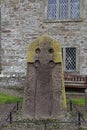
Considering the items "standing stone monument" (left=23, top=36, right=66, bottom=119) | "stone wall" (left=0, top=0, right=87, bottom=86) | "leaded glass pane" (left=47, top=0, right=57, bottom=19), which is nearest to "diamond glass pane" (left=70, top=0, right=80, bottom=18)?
"stone wall" (left=0, top=0, right=87, bottom=86)

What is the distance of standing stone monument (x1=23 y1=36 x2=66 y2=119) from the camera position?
10742mm

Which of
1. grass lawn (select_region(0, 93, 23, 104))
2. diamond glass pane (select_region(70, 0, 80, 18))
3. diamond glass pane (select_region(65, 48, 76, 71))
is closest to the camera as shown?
grass lawn (select_region(0, 93, 23, 104))

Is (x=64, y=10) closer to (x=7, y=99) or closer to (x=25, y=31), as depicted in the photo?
(x=25, y=31)

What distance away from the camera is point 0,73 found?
24422 millimetres

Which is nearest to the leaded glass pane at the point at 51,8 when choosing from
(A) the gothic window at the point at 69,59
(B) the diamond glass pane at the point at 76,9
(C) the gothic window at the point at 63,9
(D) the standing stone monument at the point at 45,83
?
(C) the gothic window at the point at 63,9

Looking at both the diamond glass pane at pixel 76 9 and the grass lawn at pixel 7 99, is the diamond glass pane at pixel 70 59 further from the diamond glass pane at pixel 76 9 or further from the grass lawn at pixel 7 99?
the grass lawn at pixel 7 99

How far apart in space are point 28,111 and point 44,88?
2.50 ft

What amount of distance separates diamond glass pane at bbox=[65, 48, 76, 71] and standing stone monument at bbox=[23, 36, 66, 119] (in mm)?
10733

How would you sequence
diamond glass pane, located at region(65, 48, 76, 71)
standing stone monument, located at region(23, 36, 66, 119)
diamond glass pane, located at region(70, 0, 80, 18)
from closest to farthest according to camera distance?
standing stone monument, located at region(23, 36, 66, 119) < diamond glass pane, located at region(65, 48, 76, 71) < diamond glass pane, located at region(70, 0, 80, 18)

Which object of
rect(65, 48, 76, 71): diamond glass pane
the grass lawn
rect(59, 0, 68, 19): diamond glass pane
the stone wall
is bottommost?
the grass lawn

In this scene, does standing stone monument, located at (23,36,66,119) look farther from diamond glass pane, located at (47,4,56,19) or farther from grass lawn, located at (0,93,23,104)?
diamond glass pane, located at (47,4,56,19)

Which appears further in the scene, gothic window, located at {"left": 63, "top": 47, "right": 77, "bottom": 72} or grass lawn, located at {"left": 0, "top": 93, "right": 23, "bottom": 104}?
gothic window, located at {"left": 63, "top": 47, "right": 77, "bottom": 72}

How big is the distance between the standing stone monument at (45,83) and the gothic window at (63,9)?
11.2 m

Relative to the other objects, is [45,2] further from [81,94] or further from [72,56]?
[81,94]
